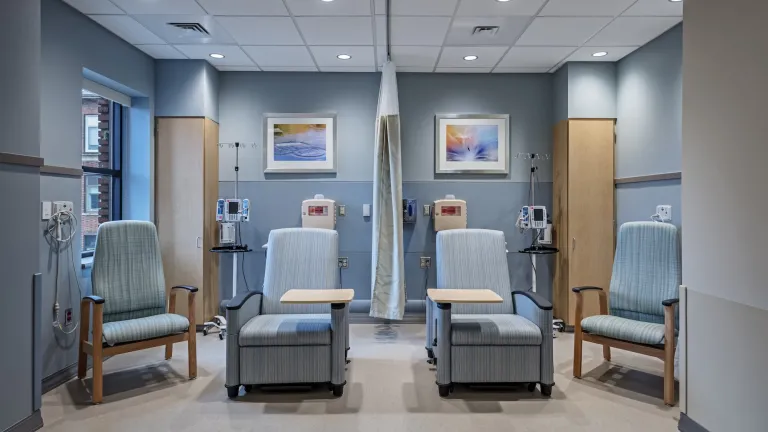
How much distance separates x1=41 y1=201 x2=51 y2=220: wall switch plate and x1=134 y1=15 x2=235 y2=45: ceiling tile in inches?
66.6

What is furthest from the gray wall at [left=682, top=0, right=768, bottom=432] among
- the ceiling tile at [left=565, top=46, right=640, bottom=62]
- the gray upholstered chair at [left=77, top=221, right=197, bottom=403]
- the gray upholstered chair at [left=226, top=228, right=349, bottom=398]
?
the gray upholstered chair at [left=77, top=221, right=197, bottom=403]

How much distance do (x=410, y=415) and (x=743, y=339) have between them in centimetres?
187

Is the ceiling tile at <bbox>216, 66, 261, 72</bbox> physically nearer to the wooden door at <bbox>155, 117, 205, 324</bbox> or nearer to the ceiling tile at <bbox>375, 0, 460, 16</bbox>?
the wooden door at <bbox>155, 117, 205, 324</bbox>

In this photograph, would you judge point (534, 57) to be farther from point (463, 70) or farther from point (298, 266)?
point (298, 266)

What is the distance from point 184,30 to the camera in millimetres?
3957

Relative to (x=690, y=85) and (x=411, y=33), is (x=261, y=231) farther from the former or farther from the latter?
(x=690, y=85)

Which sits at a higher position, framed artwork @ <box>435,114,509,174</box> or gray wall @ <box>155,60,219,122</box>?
gray wall @ <box>155,60,219,122</box>

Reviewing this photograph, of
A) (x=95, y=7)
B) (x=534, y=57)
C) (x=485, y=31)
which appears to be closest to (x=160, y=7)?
(x=95, y=7)

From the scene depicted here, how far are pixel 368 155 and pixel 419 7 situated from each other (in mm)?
1971

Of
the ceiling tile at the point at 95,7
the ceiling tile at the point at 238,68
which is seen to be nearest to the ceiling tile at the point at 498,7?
the ceiling tile at the point at 238,68

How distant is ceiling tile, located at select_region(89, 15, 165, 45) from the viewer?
3.71 meters

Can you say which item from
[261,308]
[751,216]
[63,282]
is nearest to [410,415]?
[261,308]

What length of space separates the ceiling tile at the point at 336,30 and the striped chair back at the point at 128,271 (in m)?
2.21

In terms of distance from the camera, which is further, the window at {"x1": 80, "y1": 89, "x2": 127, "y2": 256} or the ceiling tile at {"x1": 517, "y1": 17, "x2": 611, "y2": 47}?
the window at {"x1": 80, "y1": 89, "x2": 127, "y2": 256}
